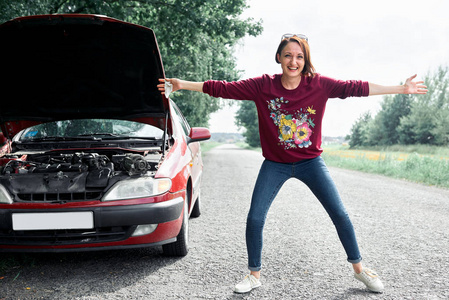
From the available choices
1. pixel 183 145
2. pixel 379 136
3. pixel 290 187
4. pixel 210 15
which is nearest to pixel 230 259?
pixel 183 145

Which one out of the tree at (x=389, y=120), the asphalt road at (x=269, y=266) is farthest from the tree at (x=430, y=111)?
the asphalt road at (x=269, y=266)

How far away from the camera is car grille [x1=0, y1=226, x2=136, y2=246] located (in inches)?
108

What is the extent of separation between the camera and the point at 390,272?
3004 mm

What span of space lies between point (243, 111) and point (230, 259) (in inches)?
2720

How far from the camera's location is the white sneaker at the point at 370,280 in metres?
2.59

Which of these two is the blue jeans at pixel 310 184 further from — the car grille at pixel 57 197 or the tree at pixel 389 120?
the tree at pixel 389 120

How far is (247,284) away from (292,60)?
5.43 ft

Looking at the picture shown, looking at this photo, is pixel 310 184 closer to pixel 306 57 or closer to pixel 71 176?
pixel 306 57

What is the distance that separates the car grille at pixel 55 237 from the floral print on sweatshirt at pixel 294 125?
147 centimetres

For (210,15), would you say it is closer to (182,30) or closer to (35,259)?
(182,30)

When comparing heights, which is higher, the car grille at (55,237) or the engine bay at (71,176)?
the engine bay at (71,176)

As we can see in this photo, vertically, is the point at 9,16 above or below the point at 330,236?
above

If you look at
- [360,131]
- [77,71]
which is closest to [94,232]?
[77,71]

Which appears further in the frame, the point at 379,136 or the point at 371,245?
the point at 379,136
